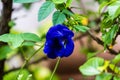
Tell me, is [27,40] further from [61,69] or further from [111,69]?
[61,69]

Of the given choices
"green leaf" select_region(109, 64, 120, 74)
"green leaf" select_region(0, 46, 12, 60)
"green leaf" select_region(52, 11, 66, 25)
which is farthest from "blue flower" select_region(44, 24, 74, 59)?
"green leaf" select_region(0, 46, 12, 60)

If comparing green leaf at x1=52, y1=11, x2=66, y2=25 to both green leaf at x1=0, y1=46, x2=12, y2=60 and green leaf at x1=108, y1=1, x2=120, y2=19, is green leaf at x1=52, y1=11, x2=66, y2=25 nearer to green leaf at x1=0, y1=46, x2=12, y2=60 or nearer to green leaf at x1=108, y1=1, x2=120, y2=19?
green leaf at x1=108, y1=1, x2=120, y2=19

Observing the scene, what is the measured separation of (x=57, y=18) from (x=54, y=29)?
1.1 inches

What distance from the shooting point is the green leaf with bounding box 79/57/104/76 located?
2.50ft

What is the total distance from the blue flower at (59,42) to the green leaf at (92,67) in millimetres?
106

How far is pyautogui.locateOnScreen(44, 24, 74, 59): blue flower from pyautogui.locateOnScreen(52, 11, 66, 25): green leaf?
15mm

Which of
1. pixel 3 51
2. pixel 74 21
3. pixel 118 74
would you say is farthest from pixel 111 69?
pixel 3 51

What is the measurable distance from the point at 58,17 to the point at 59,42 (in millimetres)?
44

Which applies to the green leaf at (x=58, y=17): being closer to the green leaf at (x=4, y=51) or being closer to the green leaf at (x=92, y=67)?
the green leaf at (x=92, y=67)

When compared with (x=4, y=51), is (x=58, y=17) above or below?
above

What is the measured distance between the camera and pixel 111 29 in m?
0.71

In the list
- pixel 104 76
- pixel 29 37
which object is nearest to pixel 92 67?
pixel 104 76

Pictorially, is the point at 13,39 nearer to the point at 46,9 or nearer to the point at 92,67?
the point at 46,9

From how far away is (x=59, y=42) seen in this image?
672 mm
